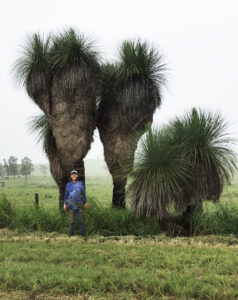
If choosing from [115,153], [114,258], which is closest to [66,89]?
[115,153]

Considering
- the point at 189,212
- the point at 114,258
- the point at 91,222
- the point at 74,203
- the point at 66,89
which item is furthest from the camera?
the point at 66,89

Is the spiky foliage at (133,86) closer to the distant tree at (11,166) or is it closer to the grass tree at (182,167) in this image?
the grass tree at (182,167)

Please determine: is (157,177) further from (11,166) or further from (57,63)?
(11,166)

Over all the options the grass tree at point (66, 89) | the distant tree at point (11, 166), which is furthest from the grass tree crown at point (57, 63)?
the distant tree at point (11, 166)

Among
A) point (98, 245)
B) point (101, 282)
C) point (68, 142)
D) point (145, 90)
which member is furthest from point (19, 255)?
point (145, 90)

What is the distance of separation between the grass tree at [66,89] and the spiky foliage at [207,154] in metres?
3.71

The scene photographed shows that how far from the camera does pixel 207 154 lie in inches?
377

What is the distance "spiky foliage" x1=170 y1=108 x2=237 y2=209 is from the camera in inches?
383

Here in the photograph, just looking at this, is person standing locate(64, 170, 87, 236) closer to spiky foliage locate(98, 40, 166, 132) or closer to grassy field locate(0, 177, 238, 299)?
grassy field locate(0, 177, 238, 299)

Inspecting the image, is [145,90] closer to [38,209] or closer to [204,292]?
[38,209]

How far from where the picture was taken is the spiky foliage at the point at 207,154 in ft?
31.9

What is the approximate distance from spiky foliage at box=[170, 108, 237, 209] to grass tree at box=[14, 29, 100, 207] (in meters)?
3.71

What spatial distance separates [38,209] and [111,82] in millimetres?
5711

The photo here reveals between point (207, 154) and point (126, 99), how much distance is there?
4.07 metres
